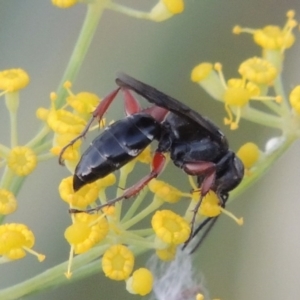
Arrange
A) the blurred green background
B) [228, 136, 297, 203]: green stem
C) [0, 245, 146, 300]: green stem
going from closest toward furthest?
[0, 245, 146, 300]: green stem, [228, 136, 297, 203]: green stem, the blurred green background

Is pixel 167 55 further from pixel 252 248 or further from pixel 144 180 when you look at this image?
pixel 144 180

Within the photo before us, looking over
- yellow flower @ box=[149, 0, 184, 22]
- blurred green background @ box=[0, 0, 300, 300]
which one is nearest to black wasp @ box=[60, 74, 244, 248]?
yellow flower @ box=[149, 0, 184, 22]

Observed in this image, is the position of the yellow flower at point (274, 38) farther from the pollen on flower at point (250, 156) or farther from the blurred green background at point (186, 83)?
the blurred green background at point (186, 83)

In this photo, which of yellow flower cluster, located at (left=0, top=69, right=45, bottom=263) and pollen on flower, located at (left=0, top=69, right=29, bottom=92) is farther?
pollen on flower, located at (left=0, top=69, right=29, bottom=92)

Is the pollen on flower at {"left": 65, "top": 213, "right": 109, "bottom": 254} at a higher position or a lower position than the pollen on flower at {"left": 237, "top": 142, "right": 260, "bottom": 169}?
lower

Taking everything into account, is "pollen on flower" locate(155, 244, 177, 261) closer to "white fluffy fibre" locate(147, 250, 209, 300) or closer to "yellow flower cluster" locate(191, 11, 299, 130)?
"white fluffy fibre" locate(147, 250, 209, 300)

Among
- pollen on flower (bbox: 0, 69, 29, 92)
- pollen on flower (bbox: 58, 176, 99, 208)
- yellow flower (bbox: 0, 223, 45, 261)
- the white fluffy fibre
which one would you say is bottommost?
the white fluffy fibre
